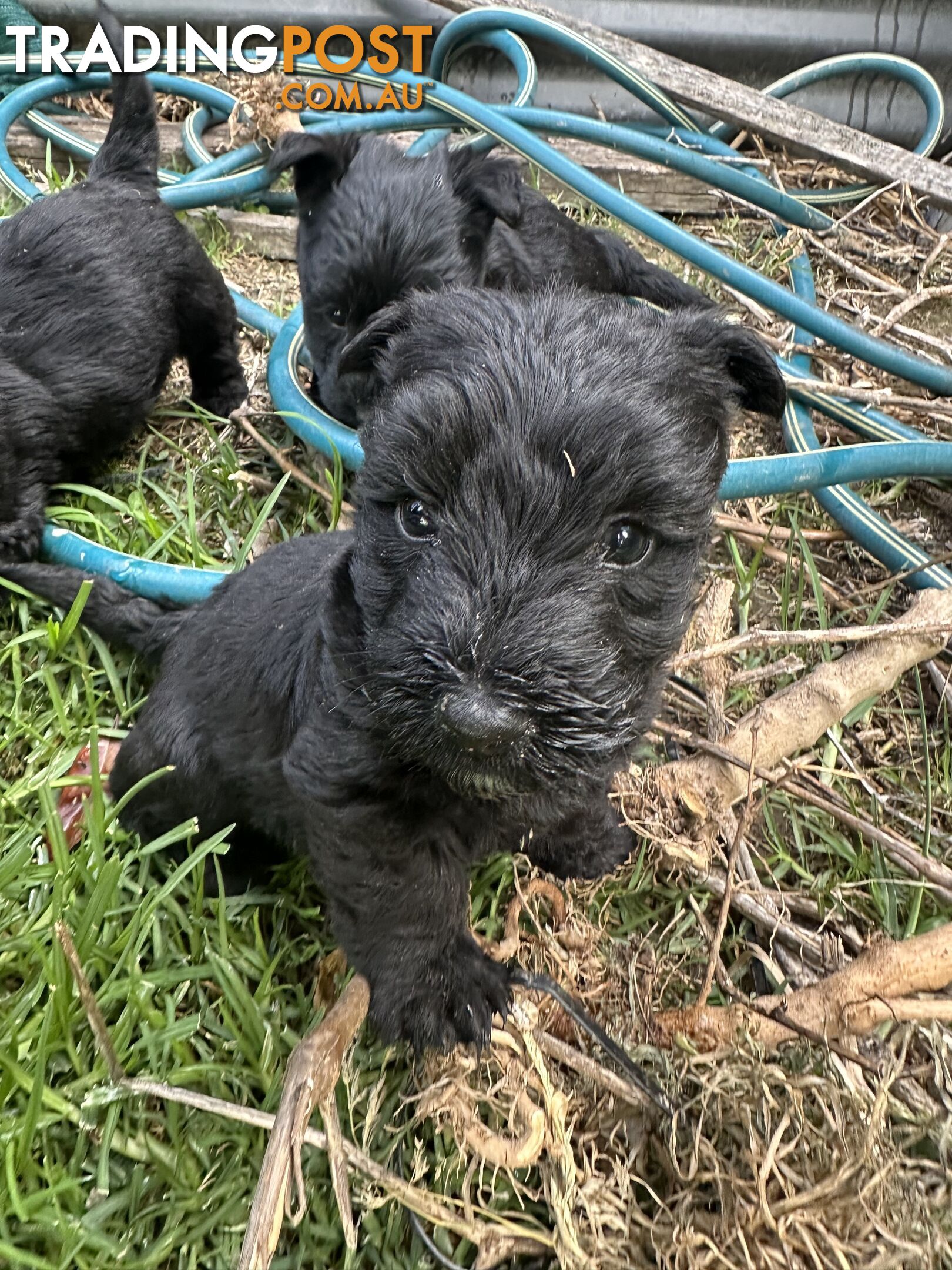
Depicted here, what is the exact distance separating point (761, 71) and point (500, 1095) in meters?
5.49

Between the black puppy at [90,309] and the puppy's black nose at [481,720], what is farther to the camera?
the black puppy at [90,309]

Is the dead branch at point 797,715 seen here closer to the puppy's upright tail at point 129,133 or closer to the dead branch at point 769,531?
the dead branch at point 769,531

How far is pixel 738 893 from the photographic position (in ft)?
6.63

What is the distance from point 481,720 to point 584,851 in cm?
107

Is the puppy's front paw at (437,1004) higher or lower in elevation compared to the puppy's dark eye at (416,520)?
lower

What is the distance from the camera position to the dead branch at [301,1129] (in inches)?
47.1

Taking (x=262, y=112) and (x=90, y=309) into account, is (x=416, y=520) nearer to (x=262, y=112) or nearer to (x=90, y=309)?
(x=90, y=309)

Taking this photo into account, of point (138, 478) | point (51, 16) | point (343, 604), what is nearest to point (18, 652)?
point (138, 478)

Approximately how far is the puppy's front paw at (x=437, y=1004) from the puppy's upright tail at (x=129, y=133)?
3.19 metres

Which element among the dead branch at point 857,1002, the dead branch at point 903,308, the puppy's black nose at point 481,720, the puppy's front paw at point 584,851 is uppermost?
the puppy's black nose at point 481,720

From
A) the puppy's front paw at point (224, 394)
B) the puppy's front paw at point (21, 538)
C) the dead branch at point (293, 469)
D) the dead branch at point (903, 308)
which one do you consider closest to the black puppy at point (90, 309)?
the puppy's front paw at point (21, 538)

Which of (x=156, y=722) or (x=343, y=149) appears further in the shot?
(x=343, y=149)

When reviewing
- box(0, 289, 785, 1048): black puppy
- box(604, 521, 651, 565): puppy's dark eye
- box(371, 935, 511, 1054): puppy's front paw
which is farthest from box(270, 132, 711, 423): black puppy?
box(371, 935, 511, 1054): puppy's front paw

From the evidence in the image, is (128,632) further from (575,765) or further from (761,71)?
(761,71)
